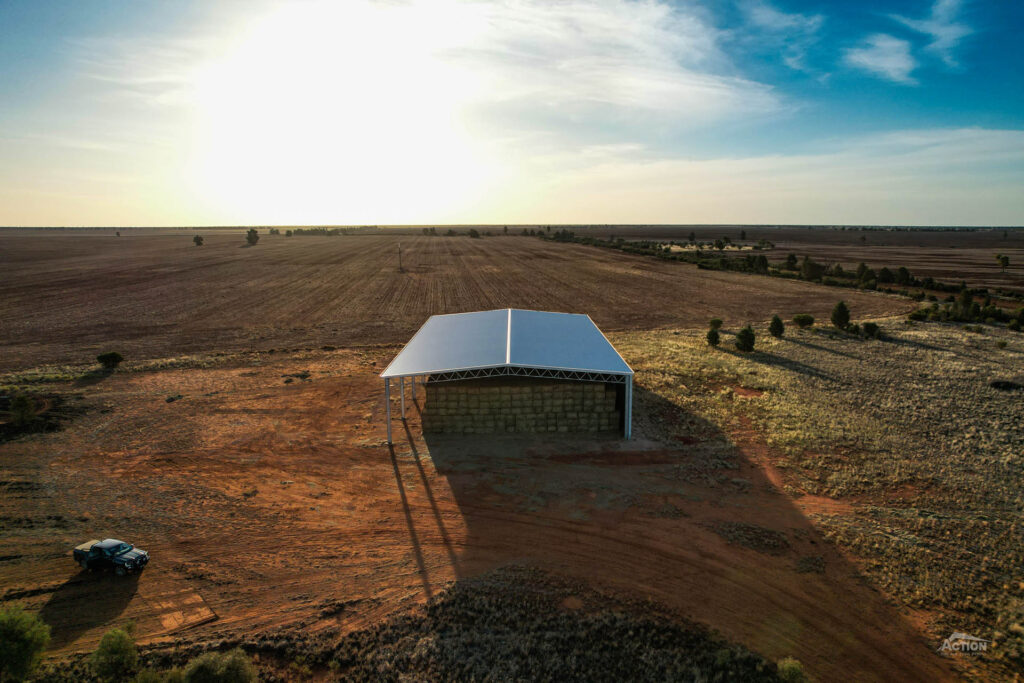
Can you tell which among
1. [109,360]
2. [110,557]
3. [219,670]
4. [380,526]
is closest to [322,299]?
[109,360]

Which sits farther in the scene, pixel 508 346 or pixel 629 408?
pixel 508 346

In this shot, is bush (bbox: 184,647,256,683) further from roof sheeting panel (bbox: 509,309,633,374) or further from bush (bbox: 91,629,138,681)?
roof sheeting panel (bbox: 509,309,633,374)

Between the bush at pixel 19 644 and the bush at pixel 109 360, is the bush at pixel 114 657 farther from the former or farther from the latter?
the bush at pixel 109 360

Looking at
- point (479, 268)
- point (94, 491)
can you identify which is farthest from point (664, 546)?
point (479, 268)

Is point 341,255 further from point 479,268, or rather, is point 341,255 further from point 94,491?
point 94,491

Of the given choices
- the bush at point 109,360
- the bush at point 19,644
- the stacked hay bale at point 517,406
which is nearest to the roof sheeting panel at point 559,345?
the stacked hay bale at point 517,406

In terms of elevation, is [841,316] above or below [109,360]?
above

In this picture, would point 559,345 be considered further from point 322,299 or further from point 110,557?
point 322,299
